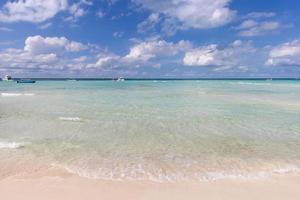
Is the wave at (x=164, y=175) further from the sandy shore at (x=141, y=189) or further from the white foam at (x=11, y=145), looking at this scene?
the white foam at (x=11, y=145)

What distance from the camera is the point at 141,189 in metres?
5.58

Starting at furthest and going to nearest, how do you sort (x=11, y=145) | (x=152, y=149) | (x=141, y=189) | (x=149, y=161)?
(x=11, y=145) → (x=152, y=149) → (x=149, y=161) → (x=141, y=189)

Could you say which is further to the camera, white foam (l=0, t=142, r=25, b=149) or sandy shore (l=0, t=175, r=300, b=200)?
white foam (l=0, t=142, r=25, b=149)

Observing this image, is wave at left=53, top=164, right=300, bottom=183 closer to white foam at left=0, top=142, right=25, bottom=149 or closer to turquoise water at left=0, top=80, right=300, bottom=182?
turquoise water at left=0, top=80, right=300, bottom=182

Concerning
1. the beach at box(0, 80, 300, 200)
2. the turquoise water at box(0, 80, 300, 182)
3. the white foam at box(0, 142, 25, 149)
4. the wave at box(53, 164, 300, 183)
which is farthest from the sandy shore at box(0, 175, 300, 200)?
the white foam at box(0, 142, 25, 149)

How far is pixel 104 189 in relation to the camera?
5555 mm

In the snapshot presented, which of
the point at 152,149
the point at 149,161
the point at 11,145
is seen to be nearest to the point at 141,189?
the point at 149,161

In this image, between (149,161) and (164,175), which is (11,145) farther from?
(164,175)

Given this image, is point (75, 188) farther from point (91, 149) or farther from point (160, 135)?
point (160, 135)

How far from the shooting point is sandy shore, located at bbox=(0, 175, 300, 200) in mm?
5211

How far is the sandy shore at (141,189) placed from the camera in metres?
5.21

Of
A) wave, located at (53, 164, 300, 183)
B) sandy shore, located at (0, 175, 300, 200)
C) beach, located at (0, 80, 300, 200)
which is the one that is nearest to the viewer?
Answer: sandy shore, located at (0, 175, 300, 200)

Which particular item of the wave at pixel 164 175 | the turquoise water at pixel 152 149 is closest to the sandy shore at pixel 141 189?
the wave at pixel 164 175

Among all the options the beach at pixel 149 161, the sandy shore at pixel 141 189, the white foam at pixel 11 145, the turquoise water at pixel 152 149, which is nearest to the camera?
the sandy shore at pixel 141 189
